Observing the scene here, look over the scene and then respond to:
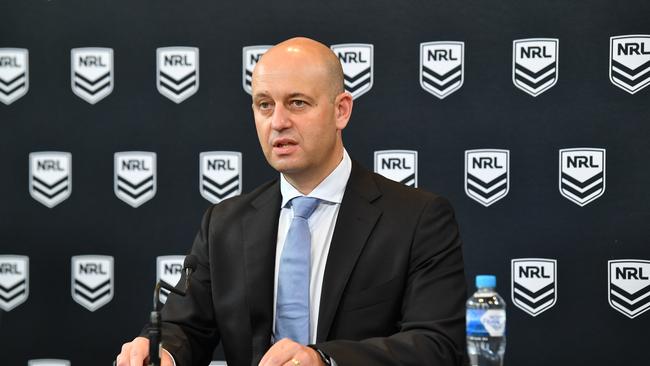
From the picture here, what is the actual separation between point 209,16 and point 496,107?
4.38ft

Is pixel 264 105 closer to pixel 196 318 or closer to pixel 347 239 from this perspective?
pixel 347 239

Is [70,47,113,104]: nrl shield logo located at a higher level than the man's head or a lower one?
higher

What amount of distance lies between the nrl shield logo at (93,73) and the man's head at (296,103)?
1537 mm

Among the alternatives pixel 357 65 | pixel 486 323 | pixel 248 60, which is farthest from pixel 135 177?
pixel 486 323

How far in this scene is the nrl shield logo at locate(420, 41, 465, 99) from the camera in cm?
378

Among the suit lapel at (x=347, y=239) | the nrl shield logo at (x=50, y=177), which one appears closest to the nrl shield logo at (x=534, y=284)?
the suit lapel at (x=347, y=239)

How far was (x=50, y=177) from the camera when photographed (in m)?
4.13

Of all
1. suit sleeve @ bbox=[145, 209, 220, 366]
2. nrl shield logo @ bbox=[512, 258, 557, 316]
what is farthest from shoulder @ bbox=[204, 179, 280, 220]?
nrl shield logo @ bbox=[512, 258, 557, 316]

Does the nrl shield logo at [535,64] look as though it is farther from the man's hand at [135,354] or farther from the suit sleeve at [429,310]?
the man's hand at [135,354]

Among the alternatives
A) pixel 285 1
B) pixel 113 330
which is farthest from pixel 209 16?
pixel 113 330

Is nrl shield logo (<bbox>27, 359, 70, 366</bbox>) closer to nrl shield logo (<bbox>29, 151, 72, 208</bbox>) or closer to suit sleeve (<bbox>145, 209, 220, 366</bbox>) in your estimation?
nrl shield logo (<bbox>29, 151, 72, 208</bbox>)

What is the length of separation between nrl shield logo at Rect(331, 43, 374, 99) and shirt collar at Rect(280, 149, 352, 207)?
1001mm

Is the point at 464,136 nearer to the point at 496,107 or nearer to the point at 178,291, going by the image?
the point at 496,107

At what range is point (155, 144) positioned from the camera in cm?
405
